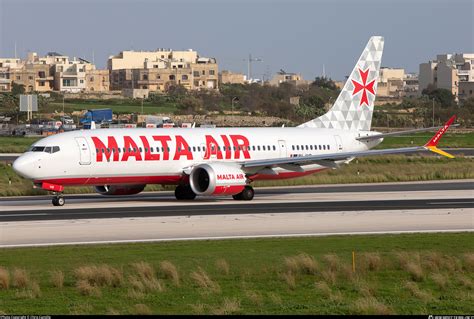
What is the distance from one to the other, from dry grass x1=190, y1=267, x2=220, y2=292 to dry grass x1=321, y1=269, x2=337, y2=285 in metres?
2.88

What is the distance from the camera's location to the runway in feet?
124

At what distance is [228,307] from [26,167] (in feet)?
86.5

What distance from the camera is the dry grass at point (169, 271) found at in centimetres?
2727

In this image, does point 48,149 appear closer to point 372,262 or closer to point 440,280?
point 372,262

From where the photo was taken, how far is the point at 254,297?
24578 millimetres

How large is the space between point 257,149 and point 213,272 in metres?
27.0

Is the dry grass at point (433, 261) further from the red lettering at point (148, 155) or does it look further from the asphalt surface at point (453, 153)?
the asphalt surface at point (453, 153)

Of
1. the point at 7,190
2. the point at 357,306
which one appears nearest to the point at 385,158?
the point at 7,190

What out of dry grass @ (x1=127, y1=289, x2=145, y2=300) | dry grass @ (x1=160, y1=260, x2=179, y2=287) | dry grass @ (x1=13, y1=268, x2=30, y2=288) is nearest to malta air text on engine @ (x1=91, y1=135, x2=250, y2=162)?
dry grass @ (x1=160, y1=260, x2=179, y2=287)

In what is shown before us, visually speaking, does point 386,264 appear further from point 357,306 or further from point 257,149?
point 257,149

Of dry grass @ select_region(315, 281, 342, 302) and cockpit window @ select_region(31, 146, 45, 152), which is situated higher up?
cockpit window @ select_region(31, 146, 45, 152)

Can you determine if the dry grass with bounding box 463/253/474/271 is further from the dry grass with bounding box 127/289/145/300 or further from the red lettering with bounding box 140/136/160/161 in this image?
the red lettering with bounding box 140/136/160/161

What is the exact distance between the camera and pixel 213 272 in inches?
1129

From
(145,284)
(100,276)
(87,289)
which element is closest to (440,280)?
(145,284)
